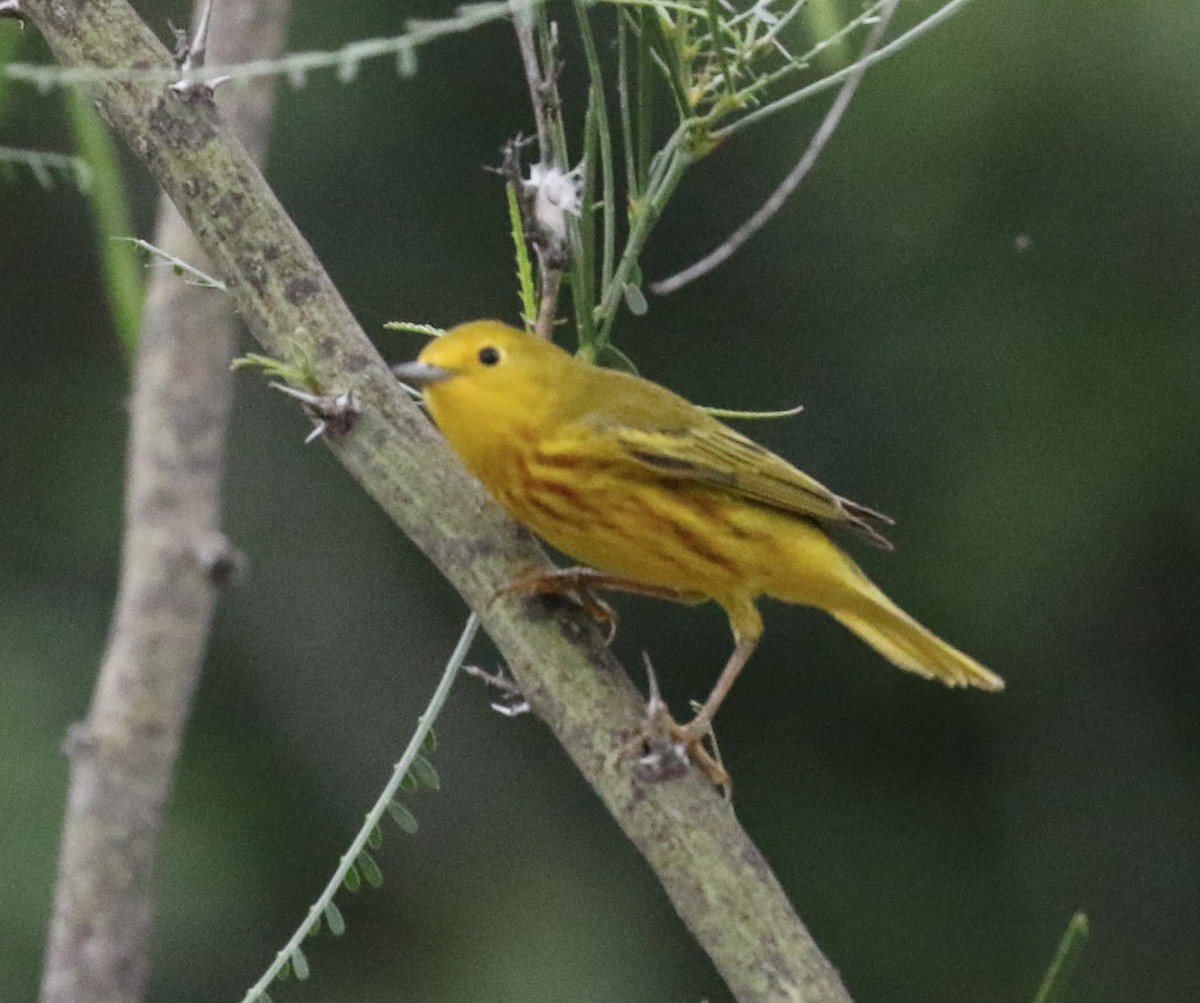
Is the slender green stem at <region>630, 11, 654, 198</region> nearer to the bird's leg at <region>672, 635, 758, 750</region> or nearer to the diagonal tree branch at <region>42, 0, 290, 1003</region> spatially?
the bird's leg at <region>672, 635, 758, 750</region>

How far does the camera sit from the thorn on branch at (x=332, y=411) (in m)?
2.09

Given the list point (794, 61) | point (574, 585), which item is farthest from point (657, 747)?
point (794, 61)

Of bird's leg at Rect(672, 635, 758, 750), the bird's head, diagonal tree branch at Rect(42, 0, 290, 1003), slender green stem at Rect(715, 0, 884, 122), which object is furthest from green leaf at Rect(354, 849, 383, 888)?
diagonal tree branch at Rect(42, 0, 290, 1003)

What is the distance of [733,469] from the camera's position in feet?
9.09

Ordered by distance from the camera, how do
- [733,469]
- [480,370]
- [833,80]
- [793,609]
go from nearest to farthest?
[833,80] < [480,370] < [733,469] < [793,609]

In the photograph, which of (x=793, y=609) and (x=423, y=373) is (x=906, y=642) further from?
(x=793, y=609)

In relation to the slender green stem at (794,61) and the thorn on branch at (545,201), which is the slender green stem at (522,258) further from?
the slender green stem at (794,61)

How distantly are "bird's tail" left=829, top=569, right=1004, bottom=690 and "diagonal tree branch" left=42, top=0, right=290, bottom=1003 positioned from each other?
4.87ft

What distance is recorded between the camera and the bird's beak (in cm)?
247

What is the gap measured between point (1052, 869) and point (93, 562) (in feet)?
11.0

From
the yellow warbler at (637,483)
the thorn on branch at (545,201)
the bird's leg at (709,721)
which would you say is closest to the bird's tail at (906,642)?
the yellow warbler at (637,483)

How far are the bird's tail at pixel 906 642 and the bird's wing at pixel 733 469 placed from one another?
0.60ft

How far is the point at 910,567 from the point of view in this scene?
6457 mm

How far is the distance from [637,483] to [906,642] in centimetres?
60
